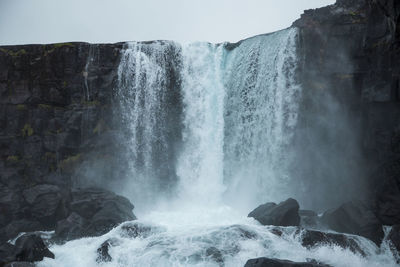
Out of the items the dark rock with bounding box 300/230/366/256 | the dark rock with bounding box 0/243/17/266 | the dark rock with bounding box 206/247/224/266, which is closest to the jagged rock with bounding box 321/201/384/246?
the dark rock with bounding box 300/230/366/256

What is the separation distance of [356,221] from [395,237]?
6.12ft

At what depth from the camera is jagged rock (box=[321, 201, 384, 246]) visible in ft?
59.5

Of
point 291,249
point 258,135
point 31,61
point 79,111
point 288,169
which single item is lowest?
point 291,249

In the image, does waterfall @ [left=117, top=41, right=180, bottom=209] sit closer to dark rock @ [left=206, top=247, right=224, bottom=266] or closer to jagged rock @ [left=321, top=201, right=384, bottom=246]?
dark rock @ [left=206, top=247, right=224, bottom=266]

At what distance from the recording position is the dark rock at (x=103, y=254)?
16484 millimetres

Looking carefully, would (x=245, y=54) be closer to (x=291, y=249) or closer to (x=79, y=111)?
(x=79, y=111)

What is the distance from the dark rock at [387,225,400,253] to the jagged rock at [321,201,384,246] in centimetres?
58

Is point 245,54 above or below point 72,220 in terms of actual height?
above

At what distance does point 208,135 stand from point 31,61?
14.1m

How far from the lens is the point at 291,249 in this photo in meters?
16.2

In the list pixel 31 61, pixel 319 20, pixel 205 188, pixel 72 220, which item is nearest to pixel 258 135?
pixel 205 188

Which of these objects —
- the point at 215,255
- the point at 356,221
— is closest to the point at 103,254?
the point at 215,255

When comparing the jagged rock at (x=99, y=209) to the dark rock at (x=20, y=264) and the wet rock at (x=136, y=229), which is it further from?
the dark rock at (x=20, y=264)

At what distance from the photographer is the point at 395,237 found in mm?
17297
